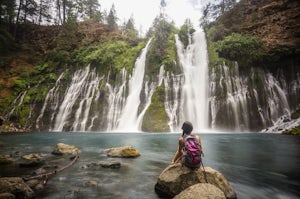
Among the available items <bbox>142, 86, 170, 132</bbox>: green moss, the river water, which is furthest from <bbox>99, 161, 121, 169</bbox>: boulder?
<bbox>142, 86, 170, 132</bbox>: green moss

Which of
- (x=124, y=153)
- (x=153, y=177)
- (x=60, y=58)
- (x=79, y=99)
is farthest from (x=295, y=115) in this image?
(x=60, y=58)

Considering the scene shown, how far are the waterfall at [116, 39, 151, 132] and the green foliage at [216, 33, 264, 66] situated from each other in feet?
34.8

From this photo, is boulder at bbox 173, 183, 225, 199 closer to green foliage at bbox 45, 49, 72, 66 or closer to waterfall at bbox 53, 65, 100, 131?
waterfall at bbox 53, 65, 100, 131

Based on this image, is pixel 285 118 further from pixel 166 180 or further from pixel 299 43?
pixel 166 180

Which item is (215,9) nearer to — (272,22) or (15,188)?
(272,22)

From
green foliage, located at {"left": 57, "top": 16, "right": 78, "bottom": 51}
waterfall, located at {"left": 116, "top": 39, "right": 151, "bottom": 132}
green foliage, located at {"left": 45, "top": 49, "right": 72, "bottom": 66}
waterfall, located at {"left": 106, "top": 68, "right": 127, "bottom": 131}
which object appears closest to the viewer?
waterfall, located at {"left": 116, "top": 39, "right": 151, "bottom": 132}

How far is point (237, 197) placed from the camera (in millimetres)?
5008

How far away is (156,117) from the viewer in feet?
76.6

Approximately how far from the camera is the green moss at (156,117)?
22.7 meters

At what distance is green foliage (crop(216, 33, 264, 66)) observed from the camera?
2438cm

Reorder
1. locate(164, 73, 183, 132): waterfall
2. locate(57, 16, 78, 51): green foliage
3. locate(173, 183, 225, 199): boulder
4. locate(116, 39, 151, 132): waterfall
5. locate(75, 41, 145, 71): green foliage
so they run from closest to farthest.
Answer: locate(173, 183, 225, 199): boulder
locate(164, 73, 183, 132): waterfall
locate(116, 39, 151, 132): waterfall
locate(75, 41, 145, 71): green foliage
locate(57, 16, 78, 51): green foliage

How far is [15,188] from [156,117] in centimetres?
1923

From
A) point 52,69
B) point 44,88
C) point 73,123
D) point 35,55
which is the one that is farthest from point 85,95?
point 35,55

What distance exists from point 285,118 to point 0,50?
138 ft
